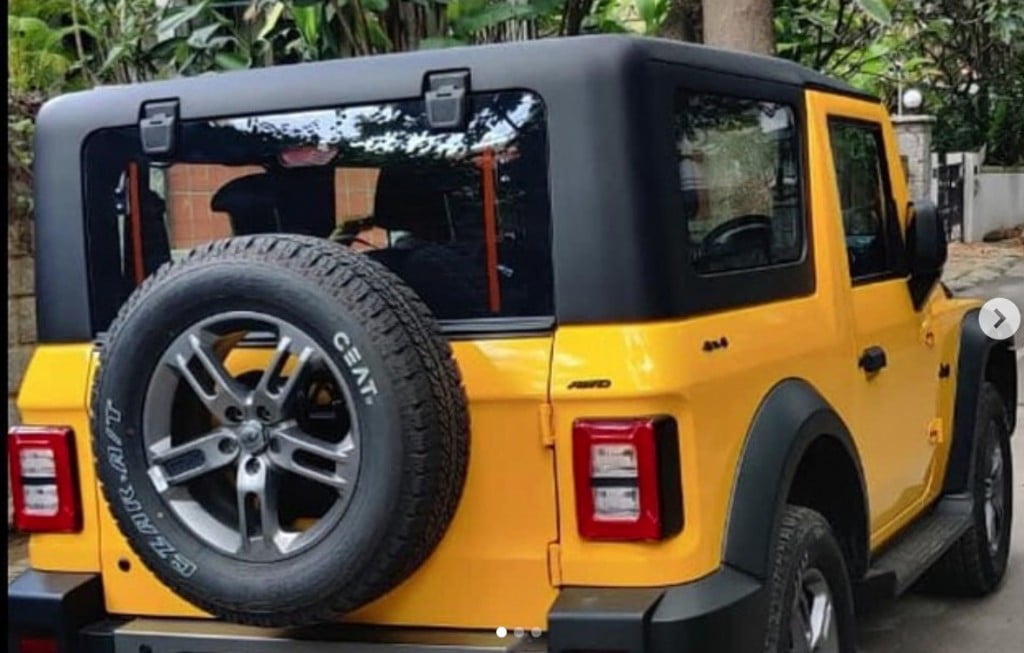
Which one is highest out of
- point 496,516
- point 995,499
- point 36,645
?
point 496,516

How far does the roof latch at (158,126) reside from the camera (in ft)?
12.0

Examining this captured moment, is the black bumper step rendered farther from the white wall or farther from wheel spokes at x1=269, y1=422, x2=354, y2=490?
the white wall

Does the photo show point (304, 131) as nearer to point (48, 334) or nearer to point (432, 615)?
point (48, 334)

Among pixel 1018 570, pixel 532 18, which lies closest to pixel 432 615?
pixel 1018 570

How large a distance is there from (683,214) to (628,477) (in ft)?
2.13

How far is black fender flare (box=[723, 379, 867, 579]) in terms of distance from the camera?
3.40 metres

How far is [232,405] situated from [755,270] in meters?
1.42

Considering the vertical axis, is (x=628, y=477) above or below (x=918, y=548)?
above

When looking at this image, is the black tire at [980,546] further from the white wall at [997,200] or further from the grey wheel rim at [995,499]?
the white wall at [997,200]

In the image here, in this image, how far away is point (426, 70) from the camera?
135 inches

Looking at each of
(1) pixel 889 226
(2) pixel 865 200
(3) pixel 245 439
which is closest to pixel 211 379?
(3) pixel 245 439

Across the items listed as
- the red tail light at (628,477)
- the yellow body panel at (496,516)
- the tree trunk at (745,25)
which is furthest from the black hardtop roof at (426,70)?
the tree trunk at (745,25)

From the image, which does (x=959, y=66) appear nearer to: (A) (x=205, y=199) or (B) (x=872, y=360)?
(B) (x=872, y=360)

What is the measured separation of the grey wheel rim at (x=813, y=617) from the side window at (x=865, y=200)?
1.11 metres
